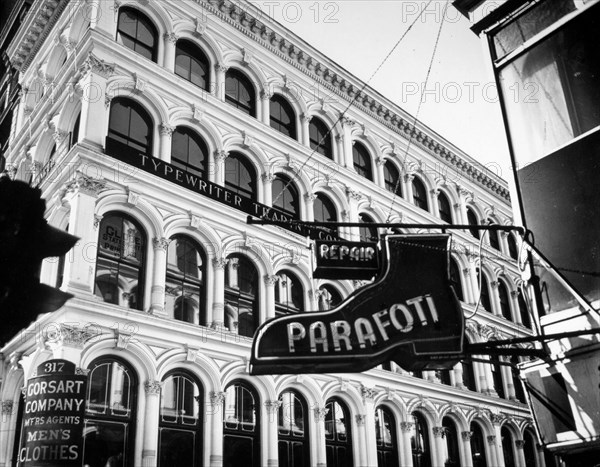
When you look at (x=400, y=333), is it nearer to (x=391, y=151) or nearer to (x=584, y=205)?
(x=584, y=205)

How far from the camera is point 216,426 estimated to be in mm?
15734

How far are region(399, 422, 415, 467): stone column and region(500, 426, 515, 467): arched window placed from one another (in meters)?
6.58

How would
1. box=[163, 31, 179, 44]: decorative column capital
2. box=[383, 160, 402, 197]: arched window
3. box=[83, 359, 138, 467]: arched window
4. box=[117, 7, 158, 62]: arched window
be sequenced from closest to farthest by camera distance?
box=[83, 359, 138, 467]: arched window, box=[117, 7, 158, 62]: arched window, box=[163, 31, 179, 44]: decorative column capital, box=[383, 160, 402, 197]: arched window

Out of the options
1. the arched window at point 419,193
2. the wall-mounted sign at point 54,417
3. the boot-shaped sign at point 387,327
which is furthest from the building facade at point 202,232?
the boot-shaped sign at point 387,327

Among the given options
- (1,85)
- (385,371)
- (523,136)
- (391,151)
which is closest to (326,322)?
(523,136)

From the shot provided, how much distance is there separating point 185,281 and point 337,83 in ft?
37.9

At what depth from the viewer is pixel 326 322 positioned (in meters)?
6.15

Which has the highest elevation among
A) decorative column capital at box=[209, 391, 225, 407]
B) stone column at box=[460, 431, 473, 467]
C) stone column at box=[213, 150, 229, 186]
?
stone column at box=[213, 150, 229, 186]

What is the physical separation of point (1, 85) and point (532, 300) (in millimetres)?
23863

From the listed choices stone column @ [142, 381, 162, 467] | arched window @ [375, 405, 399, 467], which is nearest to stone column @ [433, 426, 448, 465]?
arched window @ [375, 405, 399, 467]

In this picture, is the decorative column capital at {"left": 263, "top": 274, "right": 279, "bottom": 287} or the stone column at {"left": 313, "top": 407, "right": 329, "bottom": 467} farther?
the decorative column capital at {"left": 263, "top": 274, "right": 279, "bottom": 287}

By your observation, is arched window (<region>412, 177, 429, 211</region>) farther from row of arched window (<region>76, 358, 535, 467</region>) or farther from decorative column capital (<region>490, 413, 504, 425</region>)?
row of arched window (<region>76, 358, 535, 467</region>)

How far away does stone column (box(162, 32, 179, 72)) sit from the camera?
61.6 feet

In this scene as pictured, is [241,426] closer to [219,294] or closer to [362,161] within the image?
[219,294]
